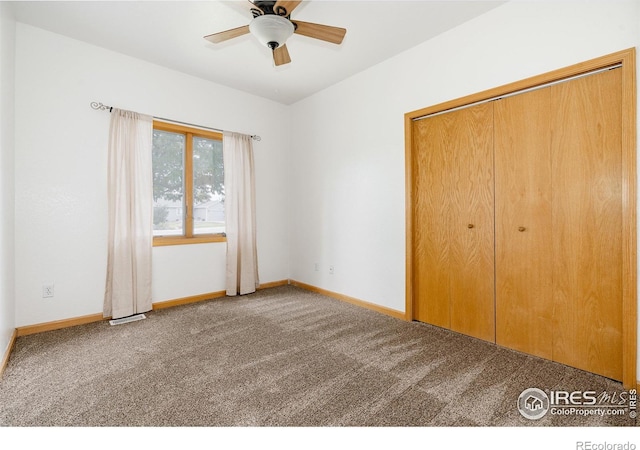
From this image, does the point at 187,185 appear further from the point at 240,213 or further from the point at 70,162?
the point at 70,162

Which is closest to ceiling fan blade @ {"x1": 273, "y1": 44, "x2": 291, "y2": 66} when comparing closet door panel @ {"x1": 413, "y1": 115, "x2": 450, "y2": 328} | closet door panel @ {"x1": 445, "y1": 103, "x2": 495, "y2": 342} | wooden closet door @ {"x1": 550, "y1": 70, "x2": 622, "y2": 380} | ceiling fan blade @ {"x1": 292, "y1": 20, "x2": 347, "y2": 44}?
ceiling fan blade @ {"x1": 292, "y1": 20, "x2": 347, "y2": 44}

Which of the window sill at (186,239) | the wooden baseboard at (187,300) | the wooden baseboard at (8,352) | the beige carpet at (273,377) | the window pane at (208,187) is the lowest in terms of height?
the beige carpet at (273,377)

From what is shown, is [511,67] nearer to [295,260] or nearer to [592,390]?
[592,390]

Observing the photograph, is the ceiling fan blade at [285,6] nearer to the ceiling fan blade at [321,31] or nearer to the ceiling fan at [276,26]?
the ceiling fan at [276,26]

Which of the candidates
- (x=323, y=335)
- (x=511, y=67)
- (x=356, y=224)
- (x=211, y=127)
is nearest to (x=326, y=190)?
(x=356, y=224)

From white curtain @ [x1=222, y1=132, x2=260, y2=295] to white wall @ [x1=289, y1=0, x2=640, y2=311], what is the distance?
71 cm

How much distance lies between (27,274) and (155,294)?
1.09m

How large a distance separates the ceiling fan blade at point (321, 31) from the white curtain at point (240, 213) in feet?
6.95

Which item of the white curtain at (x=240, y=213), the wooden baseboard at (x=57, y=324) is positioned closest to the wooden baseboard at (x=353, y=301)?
the white curtain at (x=240, y=213)

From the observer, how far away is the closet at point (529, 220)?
6.50ft

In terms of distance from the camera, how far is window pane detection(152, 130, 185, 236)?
11.6 feet

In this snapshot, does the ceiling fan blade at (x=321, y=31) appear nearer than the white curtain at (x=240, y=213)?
Yes

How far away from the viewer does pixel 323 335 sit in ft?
8.93

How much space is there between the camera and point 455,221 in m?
2.76
